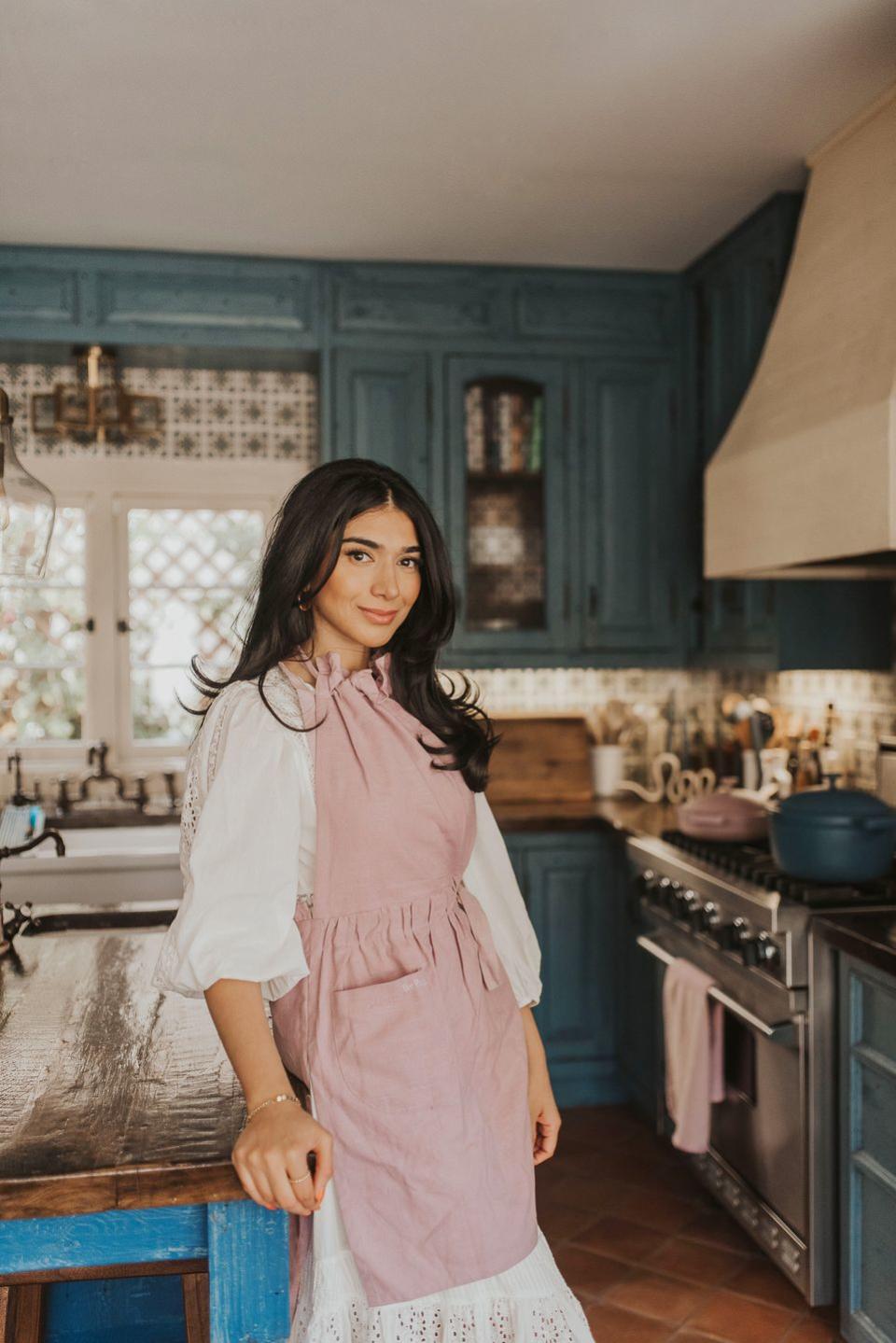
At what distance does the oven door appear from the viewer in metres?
2.63

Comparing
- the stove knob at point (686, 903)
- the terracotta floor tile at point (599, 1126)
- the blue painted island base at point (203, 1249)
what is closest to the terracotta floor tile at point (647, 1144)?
the terracotta floor tile at point (599, 1126)

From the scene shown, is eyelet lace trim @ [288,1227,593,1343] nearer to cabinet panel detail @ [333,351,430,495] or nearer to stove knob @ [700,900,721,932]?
stove knob @ [700,900,721,932]

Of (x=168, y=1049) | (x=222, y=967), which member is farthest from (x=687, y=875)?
(x=222, y=967)

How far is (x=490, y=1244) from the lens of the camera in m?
1.42

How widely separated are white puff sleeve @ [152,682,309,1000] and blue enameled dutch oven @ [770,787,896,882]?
1.63 m

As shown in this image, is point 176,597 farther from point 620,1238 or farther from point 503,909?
point 503,909

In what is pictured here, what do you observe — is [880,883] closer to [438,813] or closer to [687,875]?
[687,875]

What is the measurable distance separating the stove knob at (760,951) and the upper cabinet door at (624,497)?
1704 mm

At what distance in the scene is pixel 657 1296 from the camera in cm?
280

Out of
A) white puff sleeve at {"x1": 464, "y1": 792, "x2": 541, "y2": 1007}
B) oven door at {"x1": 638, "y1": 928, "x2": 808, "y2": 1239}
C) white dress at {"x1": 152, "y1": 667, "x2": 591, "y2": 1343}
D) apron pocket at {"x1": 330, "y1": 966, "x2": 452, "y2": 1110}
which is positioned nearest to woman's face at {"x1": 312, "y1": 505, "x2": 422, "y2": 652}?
white dress at {"x1": 152, "y1": 667, "x2": 591, "y2": 1343}

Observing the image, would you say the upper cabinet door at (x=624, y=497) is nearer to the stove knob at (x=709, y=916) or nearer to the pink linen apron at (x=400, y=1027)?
the stove knob at (x=709, y=916)

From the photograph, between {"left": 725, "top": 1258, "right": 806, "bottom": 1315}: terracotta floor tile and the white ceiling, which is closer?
the white ceiling

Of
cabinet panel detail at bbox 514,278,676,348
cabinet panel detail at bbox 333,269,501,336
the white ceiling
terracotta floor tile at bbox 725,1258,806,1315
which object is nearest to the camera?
the white ceiling

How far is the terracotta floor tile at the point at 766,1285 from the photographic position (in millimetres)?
2764
